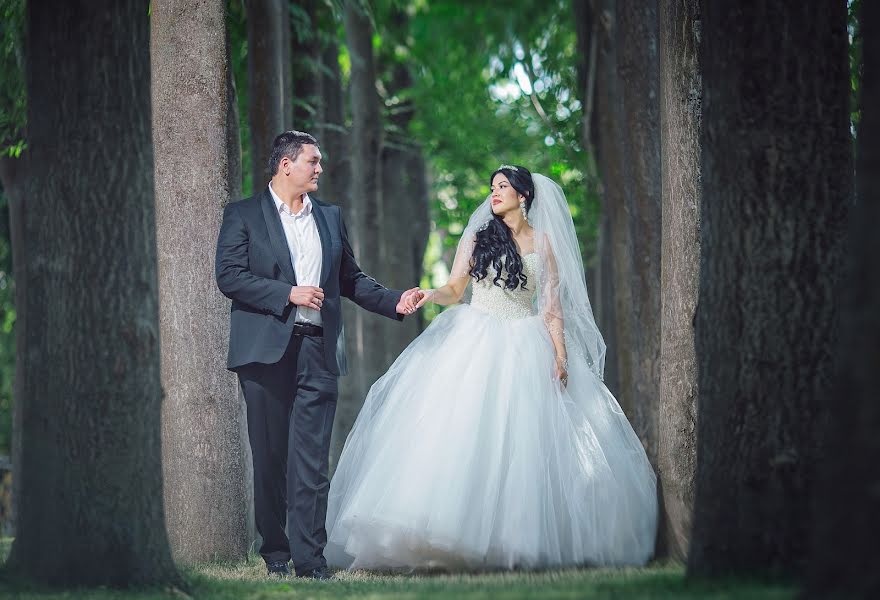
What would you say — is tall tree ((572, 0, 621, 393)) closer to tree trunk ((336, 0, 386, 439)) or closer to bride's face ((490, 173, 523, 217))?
tree trunk ((336, 0, 386, 439))

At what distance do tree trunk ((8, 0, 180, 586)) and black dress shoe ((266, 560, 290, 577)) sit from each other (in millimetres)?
1794

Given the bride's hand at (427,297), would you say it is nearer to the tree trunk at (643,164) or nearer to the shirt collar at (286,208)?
the shirt collar at (286,208)

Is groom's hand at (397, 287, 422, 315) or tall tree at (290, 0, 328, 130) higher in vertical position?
tall tree at (290, 0, 328, 130)

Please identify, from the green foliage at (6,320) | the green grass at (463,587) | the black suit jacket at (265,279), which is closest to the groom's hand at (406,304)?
the black suit jacket at (265,279)

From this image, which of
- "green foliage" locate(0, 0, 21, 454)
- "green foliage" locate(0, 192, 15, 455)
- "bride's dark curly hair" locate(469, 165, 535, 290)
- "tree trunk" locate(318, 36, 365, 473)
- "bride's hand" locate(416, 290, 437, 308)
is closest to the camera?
"bride's dark curly hair" locate(469, 165, 535, 290)

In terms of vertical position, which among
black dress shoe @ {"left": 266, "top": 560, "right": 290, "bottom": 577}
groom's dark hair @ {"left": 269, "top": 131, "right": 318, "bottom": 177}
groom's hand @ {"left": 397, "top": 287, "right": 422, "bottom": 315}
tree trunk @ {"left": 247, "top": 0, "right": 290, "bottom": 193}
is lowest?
black dress shoe @ {"left": 266, "top": 560, "right": 290, "bottom": 577}

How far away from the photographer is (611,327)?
621 inches

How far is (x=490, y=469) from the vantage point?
7.82m

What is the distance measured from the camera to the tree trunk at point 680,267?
7.75 metres

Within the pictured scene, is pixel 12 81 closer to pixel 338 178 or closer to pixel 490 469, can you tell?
pixel 338 178

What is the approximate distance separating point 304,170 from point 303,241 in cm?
49

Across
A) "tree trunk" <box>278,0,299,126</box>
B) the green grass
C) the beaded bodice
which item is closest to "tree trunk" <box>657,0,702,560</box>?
the green grass

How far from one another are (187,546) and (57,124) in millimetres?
3467

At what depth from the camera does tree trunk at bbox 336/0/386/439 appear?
17078mm
